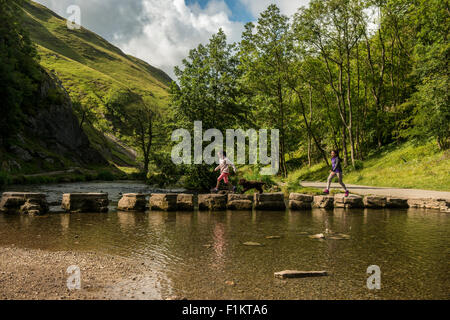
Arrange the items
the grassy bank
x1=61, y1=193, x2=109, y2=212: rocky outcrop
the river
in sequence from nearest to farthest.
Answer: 1. the river
2. x1=61, y1=193, x2=109, y2=212: rocky outcrop
3. the grassy bank

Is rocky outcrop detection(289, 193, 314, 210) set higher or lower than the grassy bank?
lower

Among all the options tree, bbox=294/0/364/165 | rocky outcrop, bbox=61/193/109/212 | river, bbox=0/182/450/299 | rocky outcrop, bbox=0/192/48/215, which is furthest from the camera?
tree, bbox=294/0/364/165

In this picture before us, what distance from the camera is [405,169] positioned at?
26.7 metres

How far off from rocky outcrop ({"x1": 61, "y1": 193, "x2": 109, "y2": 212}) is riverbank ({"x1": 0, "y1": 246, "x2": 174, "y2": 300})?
700 centimetres

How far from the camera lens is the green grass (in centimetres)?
2294

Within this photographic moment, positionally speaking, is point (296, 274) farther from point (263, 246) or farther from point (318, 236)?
point (318, 236)

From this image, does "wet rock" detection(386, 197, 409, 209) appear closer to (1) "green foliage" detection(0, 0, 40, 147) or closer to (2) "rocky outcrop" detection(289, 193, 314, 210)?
(2) "rocky outcrop" detection(289, 193, 314, 210)

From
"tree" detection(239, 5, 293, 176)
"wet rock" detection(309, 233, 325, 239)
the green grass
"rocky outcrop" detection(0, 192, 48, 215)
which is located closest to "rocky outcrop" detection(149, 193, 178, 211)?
"rocky outcrop" detection(0, 192, 48, 215)

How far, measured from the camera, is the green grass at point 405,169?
2294 cm

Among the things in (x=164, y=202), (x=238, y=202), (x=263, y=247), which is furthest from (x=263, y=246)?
(x=164, y=202)

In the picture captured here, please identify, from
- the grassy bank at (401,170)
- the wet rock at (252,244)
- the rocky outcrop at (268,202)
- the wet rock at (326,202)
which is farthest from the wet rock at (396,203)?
the wet rock at (252,244)

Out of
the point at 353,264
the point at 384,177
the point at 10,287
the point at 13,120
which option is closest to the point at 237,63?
the point at 384,177

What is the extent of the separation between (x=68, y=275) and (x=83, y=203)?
377 inches
